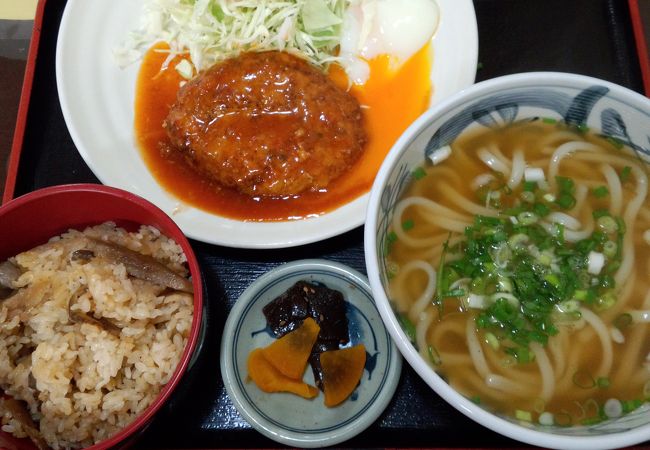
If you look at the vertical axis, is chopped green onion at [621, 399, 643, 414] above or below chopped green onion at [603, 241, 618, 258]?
below

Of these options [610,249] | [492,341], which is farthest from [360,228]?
[610,249]

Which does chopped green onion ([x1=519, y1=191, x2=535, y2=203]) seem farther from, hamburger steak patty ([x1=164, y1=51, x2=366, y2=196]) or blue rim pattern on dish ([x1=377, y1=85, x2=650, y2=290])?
hamburger steak patty ([x1=164, y1=51, x2=366, y2=196])

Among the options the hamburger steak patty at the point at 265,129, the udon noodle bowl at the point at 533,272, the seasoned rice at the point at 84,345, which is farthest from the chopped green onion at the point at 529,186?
the seasoned rice at the point at 84,345

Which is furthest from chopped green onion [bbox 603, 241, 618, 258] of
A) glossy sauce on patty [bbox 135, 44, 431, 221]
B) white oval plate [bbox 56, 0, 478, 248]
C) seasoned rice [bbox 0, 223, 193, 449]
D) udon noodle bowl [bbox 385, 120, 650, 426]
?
seasoned rice [bbox 0, 223, 193, 449]

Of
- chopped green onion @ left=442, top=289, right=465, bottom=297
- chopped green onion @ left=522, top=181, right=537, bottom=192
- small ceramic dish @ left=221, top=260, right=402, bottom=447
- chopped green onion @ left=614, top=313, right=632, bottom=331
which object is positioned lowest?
small ceramic dish @ left=221, top=260, right=402, bottom=447

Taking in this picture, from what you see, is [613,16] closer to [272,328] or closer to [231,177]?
[231,177]

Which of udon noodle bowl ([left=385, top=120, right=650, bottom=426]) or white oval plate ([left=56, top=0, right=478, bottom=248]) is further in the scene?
white oval plate ([left=56, top=0, right=478, bottom=248])
